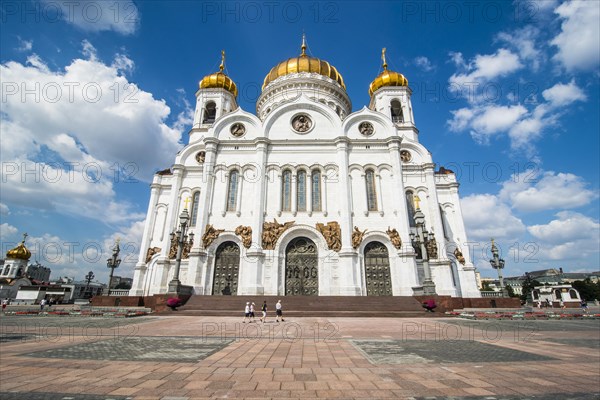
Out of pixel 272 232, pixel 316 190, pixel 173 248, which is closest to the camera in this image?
pixel 272 232

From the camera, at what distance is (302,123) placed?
84.1 feet

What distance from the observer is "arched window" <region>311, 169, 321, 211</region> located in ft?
74.2

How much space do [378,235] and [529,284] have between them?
54953 mm

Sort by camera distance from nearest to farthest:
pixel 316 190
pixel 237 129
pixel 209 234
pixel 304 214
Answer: pixel 209 234
pixel 304 214
pixel 316 190
pixel 237 129

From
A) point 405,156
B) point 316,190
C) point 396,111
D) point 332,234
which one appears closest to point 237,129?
point 316,190

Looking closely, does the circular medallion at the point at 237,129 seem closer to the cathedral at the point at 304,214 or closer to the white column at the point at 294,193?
the cathedral at the point at 304,214

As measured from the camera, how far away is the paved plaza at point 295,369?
321 cm

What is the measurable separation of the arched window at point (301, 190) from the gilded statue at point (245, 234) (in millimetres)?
4309

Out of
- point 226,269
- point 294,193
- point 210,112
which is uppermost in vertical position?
point 210,112

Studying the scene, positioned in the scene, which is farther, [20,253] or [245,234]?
[20,253]

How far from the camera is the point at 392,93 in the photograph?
30438 mm

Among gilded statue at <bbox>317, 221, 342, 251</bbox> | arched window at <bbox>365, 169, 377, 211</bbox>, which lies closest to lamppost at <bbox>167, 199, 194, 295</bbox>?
gilded statue at <bbox>317, 221, 342, 251</bbox>

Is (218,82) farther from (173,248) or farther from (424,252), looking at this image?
(424,252)

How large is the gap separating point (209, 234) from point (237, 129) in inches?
391
